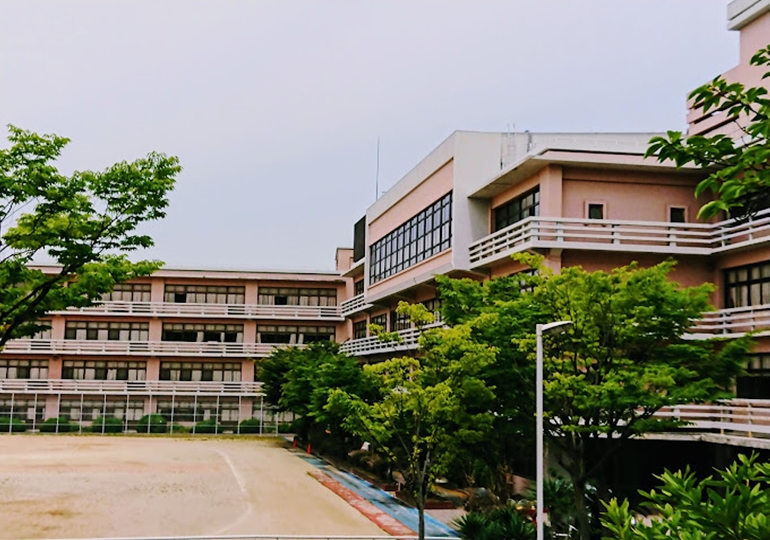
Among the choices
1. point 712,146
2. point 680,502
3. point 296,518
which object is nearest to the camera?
point 680,502

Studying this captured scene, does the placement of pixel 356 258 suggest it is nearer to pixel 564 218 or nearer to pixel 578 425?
pixel 564 218

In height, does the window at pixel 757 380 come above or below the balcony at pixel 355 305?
below

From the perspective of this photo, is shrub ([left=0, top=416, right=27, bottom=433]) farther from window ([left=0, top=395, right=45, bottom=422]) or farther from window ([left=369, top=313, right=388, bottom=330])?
window ([left=369, top=313, right=388, bottom=330])

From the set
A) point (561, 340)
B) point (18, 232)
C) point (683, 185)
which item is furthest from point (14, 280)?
point (683, 185)

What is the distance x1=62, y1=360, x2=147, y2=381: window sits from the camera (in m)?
62.4

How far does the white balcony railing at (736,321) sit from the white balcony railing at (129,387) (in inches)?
1533

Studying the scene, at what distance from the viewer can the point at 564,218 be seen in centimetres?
2631

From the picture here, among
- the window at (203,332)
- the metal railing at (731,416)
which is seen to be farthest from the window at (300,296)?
the metal railing at (731,416)

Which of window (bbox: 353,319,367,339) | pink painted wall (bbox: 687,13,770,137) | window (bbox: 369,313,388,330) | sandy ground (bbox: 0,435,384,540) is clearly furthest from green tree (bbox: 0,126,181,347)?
window (bbox: 353,319,367,339)

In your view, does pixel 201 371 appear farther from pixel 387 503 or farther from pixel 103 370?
pixel 387 503

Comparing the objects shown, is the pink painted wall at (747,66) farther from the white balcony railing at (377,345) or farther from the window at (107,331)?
the window at (107,331)

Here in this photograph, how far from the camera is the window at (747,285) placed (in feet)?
82.1

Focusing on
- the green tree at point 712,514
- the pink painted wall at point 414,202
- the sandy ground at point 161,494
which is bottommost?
the sandy ground at point 161,494

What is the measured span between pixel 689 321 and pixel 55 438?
45149 millimetres
